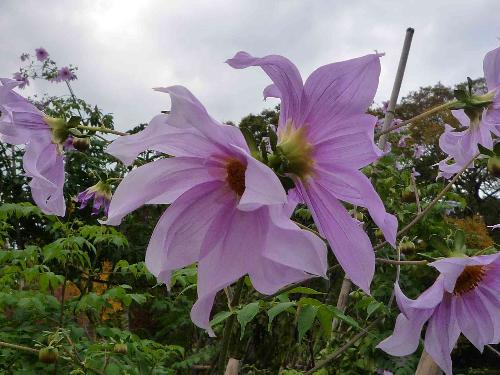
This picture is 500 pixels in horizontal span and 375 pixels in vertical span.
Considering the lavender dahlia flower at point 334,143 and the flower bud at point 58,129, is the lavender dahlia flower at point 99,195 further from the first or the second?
the lavender dahlia flower at point 334,143

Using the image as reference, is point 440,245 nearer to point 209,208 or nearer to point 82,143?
point 209,208

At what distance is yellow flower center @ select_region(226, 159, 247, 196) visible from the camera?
1.94ft

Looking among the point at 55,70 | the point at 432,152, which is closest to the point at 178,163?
the point at 55,70

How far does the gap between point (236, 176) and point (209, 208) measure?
42mm

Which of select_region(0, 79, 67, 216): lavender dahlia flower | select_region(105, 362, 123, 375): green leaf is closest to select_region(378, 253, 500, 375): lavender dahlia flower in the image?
select_region(0, 79, 67, 216): lavender dahlia flower

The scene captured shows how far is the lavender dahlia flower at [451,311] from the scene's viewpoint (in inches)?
28.1

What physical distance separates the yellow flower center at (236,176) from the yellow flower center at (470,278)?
369 millimetres

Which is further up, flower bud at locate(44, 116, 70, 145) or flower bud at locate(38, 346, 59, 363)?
flower bud at locate(44, 116, 70, 145)

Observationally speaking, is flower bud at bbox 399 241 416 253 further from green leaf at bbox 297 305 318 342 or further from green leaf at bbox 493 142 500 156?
green leaf at bbox 493 142 500 156

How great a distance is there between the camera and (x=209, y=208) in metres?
0.60

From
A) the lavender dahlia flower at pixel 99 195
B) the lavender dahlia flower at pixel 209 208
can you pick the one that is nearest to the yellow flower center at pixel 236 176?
the lavender dahlia flower at pixel 209 208

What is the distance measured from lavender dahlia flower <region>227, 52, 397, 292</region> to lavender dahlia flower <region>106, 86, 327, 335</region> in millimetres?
48

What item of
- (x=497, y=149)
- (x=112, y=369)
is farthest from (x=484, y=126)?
(x=112, y=369)

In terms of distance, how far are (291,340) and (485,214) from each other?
49.8 feet
